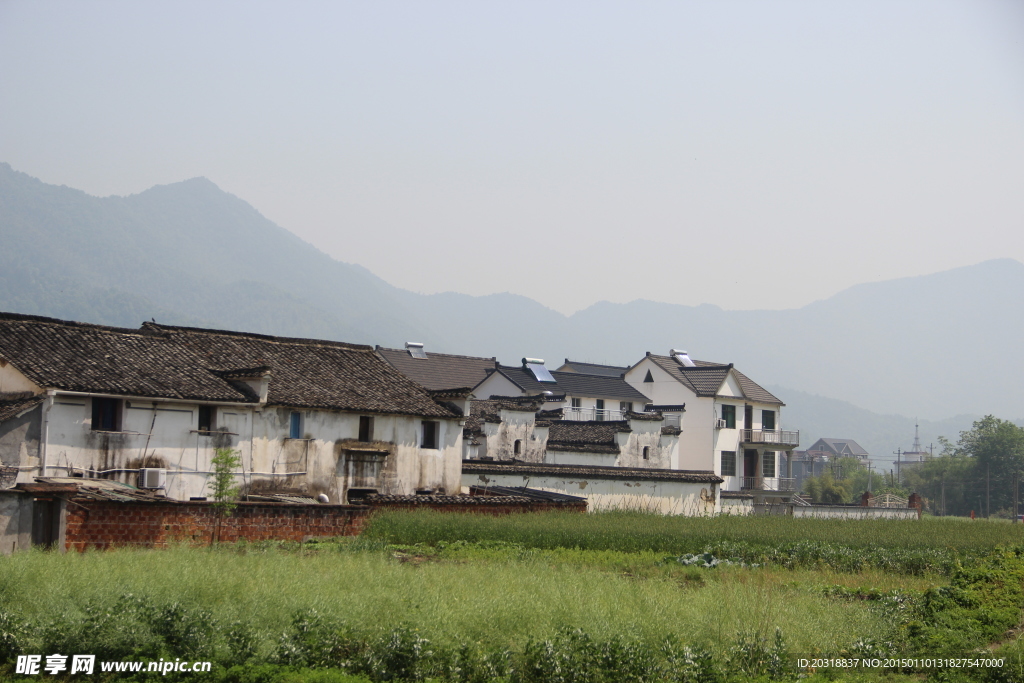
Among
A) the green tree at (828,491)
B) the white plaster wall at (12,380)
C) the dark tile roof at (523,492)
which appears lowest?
the green tree at (828,491)

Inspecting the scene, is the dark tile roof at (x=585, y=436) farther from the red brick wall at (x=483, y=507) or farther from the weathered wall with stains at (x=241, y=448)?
the red brick wall at (x=483, y=507)

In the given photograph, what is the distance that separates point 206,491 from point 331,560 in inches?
598

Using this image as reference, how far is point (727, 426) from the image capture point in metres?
68.3

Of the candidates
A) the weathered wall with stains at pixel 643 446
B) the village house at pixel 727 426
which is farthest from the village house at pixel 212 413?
the village house at pixel 727 426

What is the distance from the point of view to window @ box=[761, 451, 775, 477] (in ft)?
231

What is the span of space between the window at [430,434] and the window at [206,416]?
28.3ft

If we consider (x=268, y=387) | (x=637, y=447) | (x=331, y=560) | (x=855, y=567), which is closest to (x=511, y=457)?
(x=637, y=447)

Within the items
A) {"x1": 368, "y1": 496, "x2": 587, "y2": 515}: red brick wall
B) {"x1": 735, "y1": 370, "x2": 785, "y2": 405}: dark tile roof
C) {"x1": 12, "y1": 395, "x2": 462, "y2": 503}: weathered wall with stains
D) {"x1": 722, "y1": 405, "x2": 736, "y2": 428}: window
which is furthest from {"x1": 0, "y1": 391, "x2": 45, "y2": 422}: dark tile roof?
{"x1": 735, "y1": 370, "x2": 785, "y2": 405}: dark tile roof

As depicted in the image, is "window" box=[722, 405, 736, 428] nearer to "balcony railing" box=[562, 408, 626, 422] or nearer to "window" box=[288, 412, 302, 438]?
"balcony railing" box=[562, 408, 626, 422]

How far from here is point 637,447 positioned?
50625 millimetres

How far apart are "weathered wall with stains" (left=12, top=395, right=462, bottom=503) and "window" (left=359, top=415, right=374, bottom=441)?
194 mm

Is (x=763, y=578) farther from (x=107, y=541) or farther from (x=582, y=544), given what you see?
(x=107, y=541)

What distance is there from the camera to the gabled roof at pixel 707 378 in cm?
6812

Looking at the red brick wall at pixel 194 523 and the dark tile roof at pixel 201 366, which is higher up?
the dark tile roof at pixel 201 366
